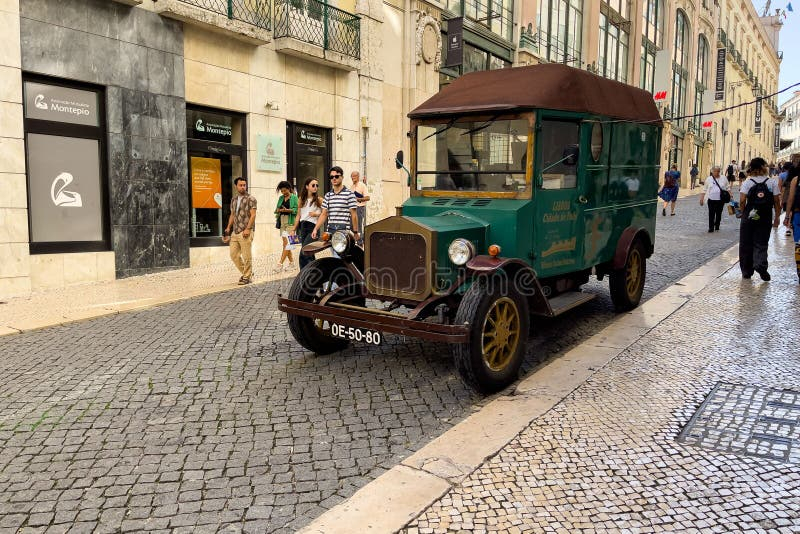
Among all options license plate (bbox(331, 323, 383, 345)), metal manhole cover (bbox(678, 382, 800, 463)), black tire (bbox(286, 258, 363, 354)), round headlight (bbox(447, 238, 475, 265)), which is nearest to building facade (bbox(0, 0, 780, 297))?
black tire (bbox(286, 258, 363, 354))

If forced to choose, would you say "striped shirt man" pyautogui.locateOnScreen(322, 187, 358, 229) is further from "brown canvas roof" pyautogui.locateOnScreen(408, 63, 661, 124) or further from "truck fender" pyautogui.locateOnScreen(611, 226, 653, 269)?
"truck fender" pyautogui.locateOnScreen(611, 226, 653, 269)

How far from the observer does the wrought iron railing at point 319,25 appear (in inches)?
526

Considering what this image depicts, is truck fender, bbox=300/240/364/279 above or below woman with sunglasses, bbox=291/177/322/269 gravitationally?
below

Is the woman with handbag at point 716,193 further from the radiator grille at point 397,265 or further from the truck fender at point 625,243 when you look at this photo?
the radiator grille at point 397,265

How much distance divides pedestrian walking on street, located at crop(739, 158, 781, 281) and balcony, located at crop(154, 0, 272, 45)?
30.8 feet

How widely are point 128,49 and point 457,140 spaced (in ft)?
25.0

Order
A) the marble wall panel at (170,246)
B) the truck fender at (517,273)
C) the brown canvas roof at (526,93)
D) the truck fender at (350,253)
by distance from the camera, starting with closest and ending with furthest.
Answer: the truck fender at (517,273) < the brown canvas roof at (526,93) < the truck fender at (350,253) < the marble wall panel at (170,246)

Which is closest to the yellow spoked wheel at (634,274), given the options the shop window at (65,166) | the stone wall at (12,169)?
the shop window at (65,166)

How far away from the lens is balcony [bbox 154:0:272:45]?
36.4 ft

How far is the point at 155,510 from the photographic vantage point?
9.85ft

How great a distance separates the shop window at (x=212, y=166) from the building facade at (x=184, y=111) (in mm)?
27

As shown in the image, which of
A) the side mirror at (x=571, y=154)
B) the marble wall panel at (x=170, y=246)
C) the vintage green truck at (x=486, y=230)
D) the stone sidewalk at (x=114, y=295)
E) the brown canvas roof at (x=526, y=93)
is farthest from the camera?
the marble wall panel at (x=170, y=246)

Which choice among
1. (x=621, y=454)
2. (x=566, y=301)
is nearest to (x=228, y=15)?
(x=566, y=301)

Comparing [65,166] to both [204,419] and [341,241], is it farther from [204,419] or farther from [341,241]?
[204,419]
